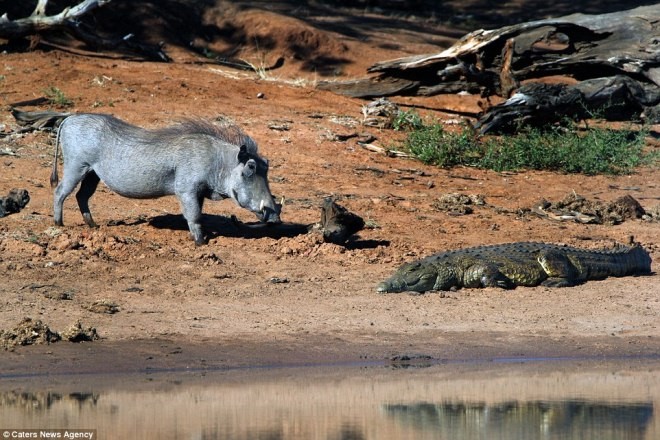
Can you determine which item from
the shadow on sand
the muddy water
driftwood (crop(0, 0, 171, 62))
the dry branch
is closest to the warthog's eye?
the shadow on sand

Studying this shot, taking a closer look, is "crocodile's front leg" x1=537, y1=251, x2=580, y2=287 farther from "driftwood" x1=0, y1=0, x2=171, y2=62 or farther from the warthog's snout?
"driftwood" x1=0, y1=0, x2=171, y2=62

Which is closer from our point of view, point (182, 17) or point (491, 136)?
point (491, 136)

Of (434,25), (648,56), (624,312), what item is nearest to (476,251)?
(624,312)

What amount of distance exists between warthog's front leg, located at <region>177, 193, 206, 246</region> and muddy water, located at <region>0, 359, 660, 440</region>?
309cm

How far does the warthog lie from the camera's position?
11384 mm

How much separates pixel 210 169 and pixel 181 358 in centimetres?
304

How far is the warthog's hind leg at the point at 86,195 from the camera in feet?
39.3

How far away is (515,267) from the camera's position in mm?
10836

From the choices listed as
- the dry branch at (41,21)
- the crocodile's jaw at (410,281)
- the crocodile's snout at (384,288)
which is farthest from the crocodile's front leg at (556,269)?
the dry branch at (41,21)

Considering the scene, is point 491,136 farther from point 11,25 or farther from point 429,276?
point 11,25

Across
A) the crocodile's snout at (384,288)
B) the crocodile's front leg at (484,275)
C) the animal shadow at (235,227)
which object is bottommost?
the animal shadow at (235,227)

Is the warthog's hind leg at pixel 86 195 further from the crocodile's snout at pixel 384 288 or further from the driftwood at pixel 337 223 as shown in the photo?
the crocodile's snout at pixel 384 288

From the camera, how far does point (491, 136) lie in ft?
55.8

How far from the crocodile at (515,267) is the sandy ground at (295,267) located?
0.13 meters
